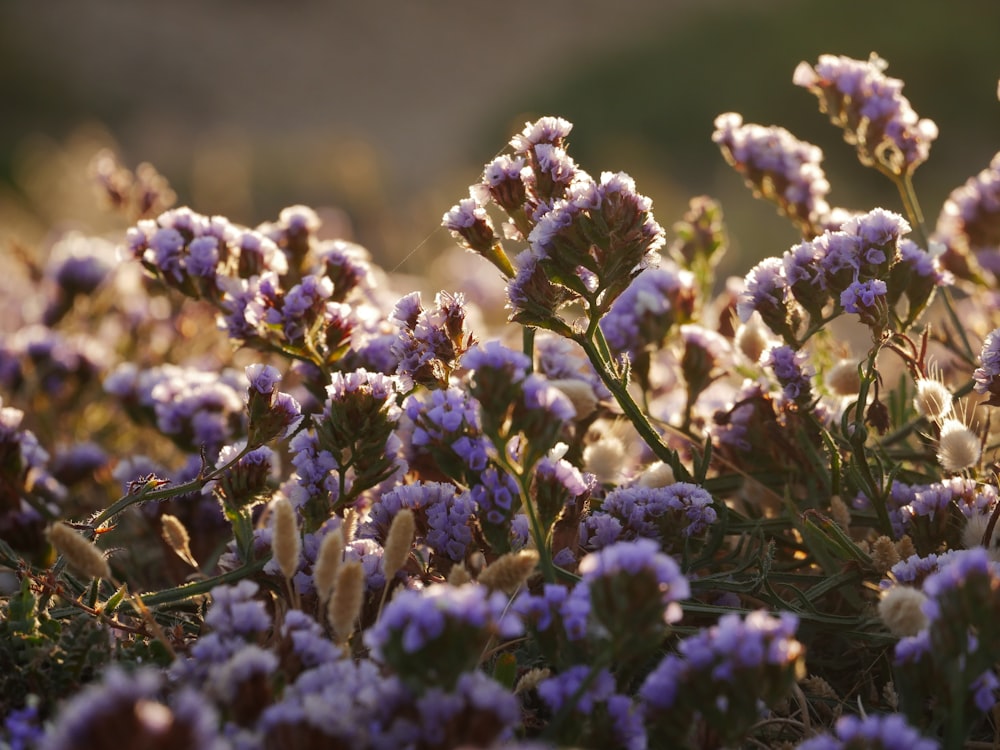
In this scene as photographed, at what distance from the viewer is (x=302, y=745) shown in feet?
4.05

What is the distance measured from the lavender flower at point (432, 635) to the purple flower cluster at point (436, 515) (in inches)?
21.3

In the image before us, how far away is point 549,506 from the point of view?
1814 mm

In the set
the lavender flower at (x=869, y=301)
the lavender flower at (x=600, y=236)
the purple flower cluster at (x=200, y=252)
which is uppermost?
the purple flower cluster at (x=200, y=252)

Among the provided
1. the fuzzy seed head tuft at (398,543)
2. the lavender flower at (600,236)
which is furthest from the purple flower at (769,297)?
the fuzzy seed head tuft at (398,543)

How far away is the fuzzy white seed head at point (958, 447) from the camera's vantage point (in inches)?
73.4

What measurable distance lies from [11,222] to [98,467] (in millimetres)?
5785

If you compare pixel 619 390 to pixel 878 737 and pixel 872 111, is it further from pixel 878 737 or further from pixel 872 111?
pixel 872 111

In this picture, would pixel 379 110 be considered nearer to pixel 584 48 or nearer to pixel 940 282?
pixel 584 48

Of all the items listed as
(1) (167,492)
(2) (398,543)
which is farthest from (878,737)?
(1) (167,492)

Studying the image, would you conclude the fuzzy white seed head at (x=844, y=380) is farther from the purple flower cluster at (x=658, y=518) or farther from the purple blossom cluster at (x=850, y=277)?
the purple flower cluster at (x=658, y=518)

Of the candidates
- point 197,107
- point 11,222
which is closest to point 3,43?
point 197,107

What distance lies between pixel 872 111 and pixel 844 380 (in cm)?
66

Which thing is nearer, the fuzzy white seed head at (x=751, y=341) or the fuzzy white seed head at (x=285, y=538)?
the fuzzy white seed head at (x=285, y=538)

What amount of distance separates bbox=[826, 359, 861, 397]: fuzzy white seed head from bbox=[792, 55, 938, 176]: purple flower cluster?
21.3 inches
